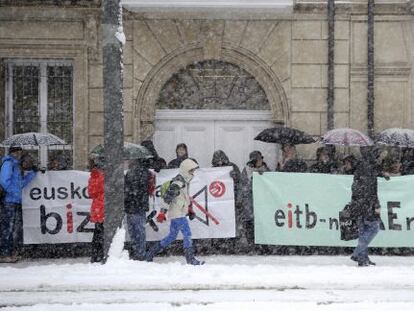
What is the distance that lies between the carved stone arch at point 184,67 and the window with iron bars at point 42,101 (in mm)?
1487

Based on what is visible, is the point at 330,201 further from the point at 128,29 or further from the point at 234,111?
the point at 128,29

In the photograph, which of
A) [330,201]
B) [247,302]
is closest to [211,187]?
[330,201]

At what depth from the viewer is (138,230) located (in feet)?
37.9

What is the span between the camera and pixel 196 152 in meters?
15.7

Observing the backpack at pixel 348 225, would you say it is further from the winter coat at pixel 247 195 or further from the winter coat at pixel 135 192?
the winter coat at pixel 135 192

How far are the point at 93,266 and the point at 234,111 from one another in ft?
20.9

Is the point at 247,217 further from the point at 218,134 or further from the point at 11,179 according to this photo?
the point at 11,179

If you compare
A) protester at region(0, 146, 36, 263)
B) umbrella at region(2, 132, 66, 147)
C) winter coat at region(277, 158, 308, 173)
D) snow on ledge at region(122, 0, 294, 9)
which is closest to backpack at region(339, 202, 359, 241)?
winter coat at region(277, 158, 308, 173)

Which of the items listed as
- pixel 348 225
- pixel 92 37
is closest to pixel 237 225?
pixel 348 225

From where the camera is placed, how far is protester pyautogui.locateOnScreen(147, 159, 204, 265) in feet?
36.1

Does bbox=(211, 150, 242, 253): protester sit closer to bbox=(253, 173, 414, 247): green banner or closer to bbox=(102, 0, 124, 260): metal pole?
bbox=(253, 173, 414, 247): green banner

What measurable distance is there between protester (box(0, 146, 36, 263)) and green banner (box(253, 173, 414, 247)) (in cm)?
386

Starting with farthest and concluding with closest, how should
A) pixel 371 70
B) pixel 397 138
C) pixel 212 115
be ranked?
pixel 212 115 < pixel 371 70 < pixel 397 138

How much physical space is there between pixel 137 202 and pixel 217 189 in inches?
71.4
